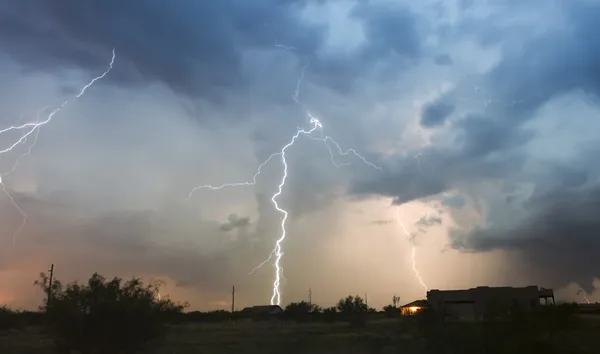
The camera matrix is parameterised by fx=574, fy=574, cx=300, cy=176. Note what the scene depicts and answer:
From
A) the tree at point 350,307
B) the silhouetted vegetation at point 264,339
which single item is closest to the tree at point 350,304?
the tree at point 350,307

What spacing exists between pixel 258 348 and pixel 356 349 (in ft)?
21.2

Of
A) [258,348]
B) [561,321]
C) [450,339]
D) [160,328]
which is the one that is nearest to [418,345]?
[450,339]

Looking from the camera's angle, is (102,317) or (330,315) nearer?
(102,317)

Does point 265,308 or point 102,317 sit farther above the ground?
point 265,308

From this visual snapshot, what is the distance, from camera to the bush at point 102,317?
70.8 feet

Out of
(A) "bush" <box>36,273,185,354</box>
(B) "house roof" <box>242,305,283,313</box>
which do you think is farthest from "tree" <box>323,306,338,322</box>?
(A) "bush" <box>36,273,185,354</box>

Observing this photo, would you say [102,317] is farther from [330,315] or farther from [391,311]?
[391,311]

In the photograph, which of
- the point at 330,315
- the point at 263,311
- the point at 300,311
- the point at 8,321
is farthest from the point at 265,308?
the point at 8,321

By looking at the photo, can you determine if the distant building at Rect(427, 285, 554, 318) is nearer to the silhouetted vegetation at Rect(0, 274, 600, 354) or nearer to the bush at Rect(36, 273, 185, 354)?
the silhouetted vegetation at Rect(0, 274, 600, 354)

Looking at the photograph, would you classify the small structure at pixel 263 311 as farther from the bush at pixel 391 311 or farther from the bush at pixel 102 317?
the bush at pixel 102 317

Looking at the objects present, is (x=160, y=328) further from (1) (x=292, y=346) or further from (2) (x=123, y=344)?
(1) (x=292, y=346)

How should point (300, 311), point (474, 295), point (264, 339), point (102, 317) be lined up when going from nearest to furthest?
point (102, 317)
point (264, 339)
point (474, 295)
point (300, 311)

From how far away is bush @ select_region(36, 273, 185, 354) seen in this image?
2159 centimetres

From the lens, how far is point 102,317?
856 inches
